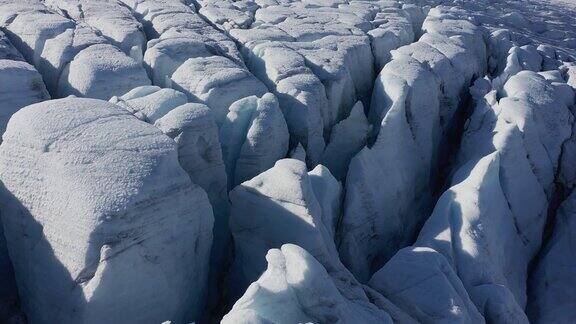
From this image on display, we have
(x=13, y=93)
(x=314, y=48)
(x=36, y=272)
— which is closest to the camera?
(x=36, y=272)

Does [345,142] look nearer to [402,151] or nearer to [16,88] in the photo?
[402,151]

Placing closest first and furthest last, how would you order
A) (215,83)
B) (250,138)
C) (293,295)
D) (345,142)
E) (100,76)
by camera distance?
(293,295)
(250,138)
(100,76)
(215,83)
(345,142)

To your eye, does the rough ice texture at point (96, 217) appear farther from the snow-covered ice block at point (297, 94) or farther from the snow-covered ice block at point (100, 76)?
the snow-covered ice block at point (297, 94)

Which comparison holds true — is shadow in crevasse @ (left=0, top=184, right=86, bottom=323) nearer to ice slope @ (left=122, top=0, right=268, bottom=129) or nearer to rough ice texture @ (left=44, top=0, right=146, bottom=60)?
ice slope @ (left=122, top=0, right=268, bottom=129)

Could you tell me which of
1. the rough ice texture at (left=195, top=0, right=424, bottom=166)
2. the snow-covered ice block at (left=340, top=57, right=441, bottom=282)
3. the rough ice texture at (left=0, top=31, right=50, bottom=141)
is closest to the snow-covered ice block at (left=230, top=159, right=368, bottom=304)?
the snow-covered ice block at (left=340, top=57, right=441, bottom=282)

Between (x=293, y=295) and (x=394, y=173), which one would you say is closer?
(x=293, y=295)

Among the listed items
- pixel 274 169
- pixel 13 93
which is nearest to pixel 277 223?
pixel 274 169

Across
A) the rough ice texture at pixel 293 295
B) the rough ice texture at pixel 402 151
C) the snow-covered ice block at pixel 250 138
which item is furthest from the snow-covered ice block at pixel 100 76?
the rough ice texture at pixel 293 295
